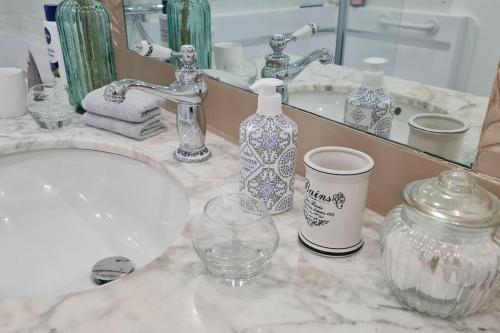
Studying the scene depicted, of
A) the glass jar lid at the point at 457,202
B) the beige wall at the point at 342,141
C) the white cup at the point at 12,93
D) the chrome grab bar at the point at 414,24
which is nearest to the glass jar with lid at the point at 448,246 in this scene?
the glass jar lid at the point at 457,202

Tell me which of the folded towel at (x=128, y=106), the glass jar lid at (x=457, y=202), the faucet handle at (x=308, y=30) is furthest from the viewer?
the folded towel at (x=128, y=106)

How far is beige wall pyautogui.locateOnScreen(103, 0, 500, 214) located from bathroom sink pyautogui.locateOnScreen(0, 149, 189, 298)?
18 centimetres

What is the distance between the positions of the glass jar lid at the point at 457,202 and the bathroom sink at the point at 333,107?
165mm

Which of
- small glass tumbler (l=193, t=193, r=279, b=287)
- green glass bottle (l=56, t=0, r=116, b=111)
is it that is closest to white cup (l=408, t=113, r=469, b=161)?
small glass tumbler (l=193, t=193, r=279, b=287)

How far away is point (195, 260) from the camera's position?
531 mm

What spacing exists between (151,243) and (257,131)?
1.06 feet

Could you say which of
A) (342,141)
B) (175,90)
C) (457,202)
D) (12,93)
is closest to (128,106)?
(175,90)

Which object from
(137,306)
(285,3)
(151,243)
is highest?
(285,3)

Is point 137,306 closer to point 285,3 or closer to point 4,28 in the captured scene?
point 285,3

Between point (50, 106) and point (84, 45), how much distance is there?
0.15 meters

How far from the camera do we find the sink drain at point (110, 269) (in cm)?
70

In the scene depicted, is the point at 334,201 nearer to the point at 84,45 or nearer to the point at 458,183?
the point at 458,183

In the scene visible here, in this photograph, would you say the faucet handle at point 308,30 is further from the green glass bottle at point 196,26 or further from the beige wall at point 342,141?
the green glass bottle at point 196,26

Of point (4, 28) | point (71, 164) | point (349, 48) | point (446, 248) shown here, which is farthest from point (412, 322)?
point (4, 28)
